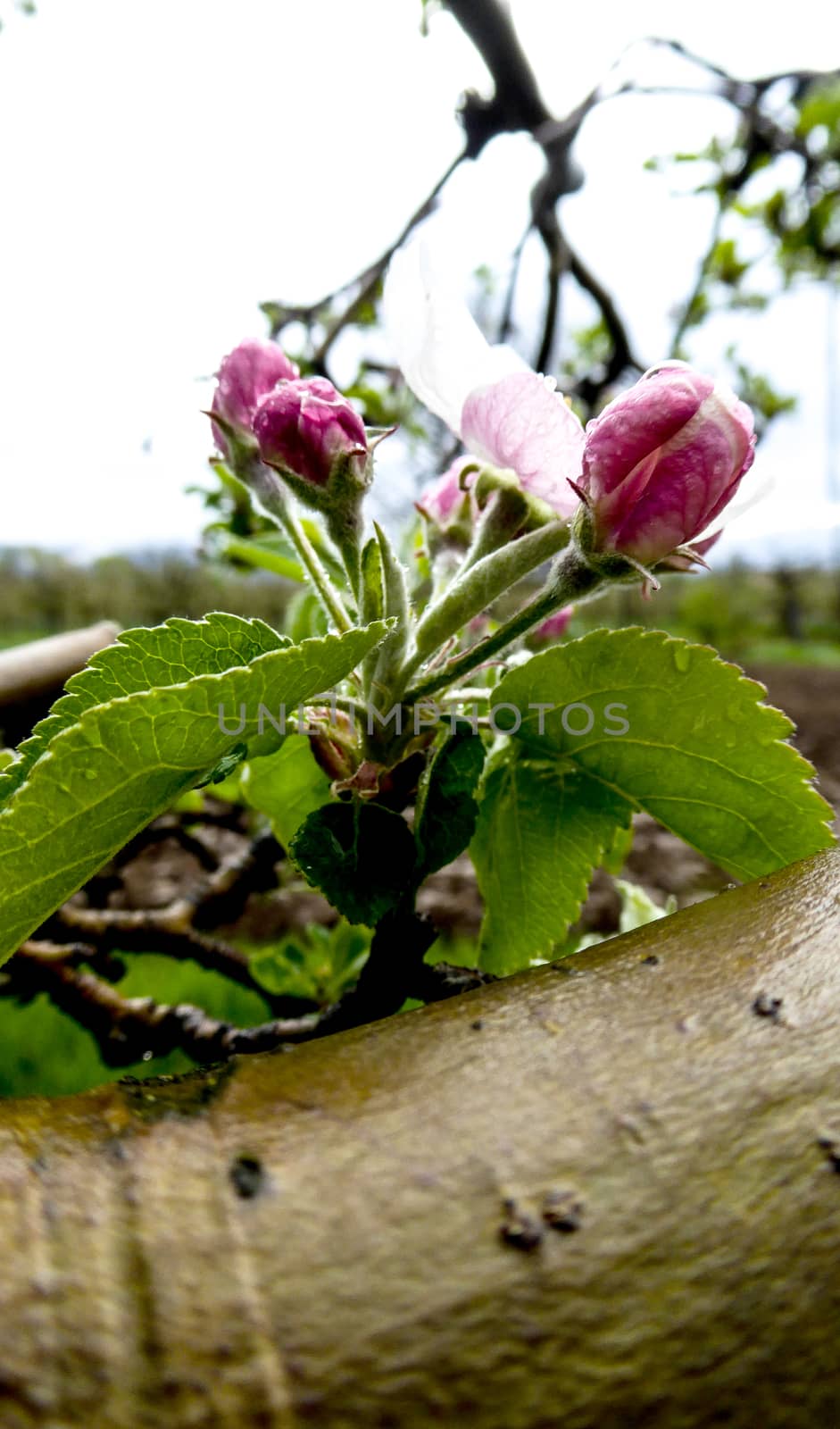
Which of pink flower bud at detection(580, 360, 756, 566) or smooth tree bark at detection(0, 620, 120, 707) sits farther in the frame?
smooth tree bark at detection(0, 620, 120, 707)

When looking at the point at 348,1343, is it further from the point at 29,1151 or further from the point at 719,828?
the point at 719,828

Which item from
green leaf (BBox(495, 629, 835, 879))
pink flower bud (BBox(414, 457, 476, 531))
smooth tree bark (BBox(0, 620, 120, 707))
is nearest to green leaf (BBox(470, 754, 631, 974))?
green leaf (BBox(495, 629, 835, 879))

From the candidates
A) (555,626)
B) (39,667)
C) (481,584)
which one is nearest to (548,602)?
(481,584)

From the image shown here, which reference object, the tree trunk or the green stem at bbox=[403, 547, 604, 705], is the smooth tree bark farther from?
the tree trunk

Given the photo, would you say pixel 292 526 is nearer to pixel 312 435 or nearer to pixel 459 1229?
pixel 312 435

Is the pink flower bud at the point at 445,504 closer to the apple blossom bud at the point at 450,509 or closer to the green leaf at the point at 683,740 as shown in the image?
the apple blossom bud at the point at 450,509

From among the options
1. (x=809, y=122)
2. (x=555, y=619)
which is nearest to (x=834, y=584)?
(x=809, y=122)
